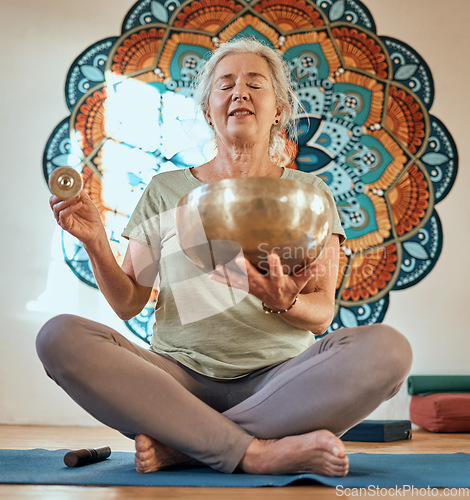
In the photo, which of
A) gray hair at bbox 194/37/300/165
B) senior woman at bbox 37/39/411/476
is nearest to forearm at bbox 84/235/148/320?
senior woman at bbox 37/39/411/476

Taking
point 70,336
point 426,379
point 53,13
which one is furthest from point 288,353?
point 53,13

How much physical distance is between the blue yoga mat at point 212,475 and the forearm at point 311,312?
1.23ft

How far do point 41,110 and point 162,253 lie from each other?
2188mm

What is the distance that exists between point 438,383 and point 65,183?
2.51 metres

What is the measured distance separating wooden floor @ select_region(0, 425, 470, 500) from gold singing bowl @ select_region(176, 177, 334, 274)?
0.46 metres

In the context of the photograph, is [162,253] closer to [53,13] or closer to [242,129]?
[242,129]

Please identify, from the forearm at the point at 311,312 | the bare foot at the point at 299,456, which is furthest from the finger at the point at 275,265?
the bare foot at the point at 299,456

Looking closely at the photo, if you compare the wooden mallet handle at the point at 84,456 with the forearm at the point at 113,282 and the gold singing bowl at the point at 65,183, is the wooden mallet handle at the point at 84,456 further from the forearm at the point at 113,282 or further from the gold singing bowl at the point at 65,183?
the gold singing bowl at the point at 65,183

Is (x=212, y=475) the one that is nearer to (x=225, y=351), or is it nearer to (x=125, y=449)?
(x=225, y=351)

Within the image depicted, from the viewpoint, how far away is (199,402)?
58.8 inches

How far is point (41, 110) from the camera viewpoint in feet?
12.4

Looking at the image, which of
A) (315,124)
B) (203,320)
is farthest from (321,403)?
(315,124)

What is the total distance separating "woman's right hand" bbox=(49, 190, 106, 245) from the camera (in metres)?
1.61

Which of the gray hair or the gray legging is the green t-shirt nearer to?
the gray legging
